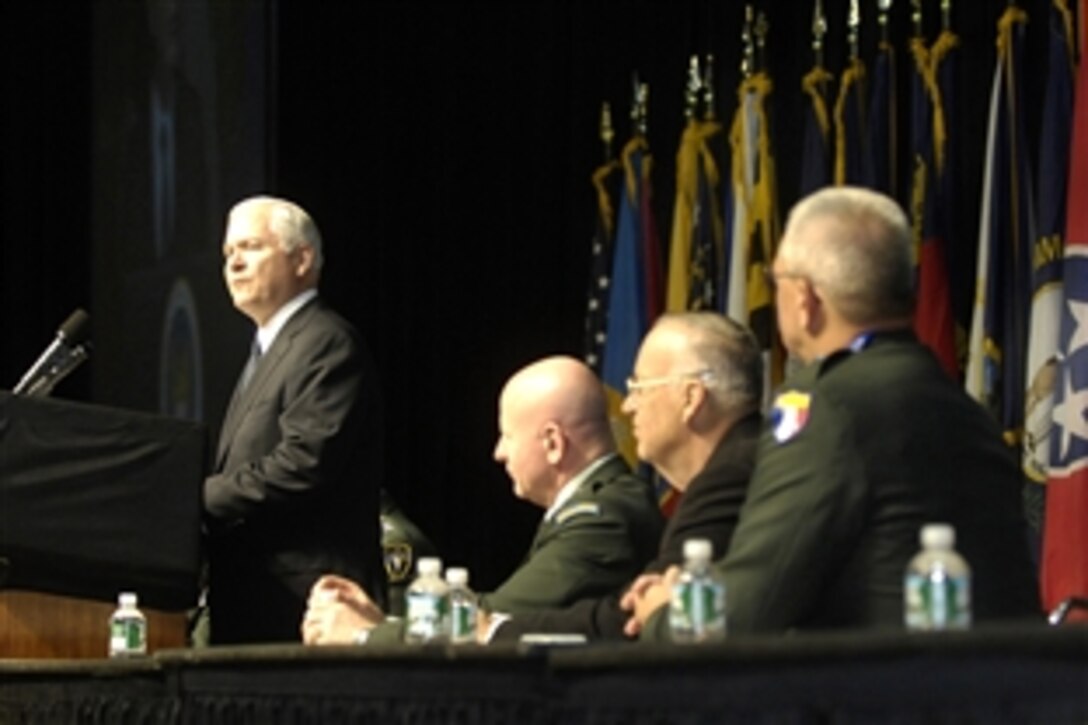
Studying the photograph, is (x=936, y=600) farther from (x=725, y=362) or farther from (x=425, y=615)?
(x=725, y=362)

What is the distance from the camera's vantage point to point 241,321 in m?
8.73

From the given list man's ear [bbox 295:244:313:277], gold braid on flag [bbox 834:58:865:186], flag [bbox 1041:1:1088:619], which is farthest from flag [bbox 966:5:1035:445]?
man's ear [bbox 295:244:313:277]

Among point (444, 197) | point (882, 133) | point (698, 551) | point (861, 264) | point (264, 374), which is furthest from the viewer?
point (444, 197)

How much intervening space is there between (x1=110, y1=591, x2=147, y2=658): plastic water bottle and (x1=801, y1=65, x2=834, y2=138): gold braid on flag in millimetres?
3474

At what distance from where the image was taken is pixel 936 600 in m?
2.86

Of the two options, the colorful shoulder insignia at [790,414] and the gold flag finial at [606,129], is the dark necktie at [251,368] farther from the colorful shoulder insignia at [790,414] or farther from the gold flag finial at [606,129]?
the gold flag finial at [606,129]

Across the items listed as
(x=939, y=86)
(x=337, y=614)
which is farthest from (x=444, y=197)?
(x=337, y=614)

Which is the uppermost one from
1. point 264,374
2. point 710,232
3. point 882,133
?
point 882,133

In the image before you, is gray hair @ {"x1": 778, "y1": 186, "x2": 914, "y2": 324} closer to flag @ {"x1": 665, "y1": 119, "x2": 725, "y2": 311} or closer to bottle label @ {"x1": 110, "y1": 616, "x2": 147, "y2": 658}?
bottle label @ {"x1": 110, "y1": 616, "x2": 147, "y2": 658}

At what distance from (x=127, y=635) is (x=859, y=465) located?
205cm

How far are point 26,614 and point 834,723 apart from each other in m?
2.73

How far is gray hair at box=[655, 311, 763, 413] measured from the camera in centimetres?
410

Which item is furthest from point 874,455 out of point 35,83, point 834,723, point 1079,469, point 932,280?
point 35,83

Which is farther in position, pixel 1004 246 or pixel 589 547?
pixel 1004 246
